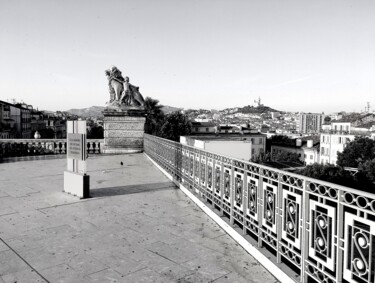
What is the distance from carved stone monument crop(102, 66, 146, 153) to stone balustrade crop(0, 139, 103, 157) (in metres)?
0.62

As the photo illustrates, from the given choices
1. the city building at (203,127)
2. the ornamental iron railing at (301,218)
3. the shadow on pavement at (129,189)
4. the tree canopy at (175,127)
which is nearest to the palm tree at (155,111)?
the tree canopy at (175,127)

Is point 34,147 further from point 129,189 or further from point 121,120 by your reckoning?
point 129,189

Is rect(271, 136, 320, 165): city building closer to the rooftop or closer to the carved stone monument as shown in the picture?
the rooftop

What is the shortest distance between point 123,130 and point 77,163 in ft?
29.0

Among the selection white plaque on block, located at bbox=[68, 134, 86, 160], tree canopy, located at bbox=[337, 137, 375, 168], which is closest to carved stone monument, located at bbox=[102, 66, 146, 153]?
white plaque on block, located at bbox=[68, 134, 86, 160]

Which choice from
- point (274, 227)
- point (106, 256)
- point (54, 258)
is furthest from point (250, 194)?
point (54, 258)

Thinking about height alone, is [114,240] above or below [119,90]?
below

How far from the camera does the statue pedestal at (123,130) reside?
15.7m

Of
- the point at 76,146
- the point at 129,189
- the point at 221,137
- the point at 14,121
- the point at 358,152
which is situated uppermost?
the point at 14,121

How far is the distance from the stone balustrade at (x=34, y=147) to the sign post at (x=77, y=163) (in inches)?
349

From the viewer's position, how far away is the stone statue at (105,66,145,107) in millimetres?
15906

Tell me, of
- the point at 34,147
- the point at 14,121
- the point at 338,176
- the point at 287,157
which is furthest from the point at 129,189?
the point at 287,157

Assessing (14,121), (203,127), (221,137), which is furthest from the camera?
(203,127)

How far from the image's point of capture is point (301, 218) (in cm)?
309
